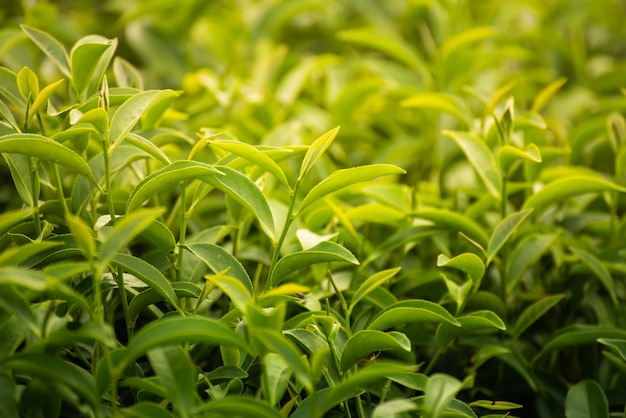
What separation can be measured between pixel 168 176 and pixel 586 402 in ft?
1.93

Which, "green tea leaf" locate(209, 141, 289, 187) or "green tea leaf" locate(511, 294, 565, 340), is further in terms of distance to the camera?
"green tea leaf" locate(511, 294, 565, 340)

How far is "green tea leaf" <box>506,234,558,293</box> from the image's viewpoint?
864mm

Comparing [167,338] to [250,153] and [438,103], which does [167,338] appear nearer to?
[250,153]

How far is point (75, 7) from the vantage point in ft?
6.14

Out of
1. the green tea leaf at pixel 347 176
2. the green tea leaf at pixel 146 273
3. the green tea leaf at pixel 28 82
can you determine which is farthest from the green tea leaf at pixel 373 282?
the green tea leaf at pixel 28 82

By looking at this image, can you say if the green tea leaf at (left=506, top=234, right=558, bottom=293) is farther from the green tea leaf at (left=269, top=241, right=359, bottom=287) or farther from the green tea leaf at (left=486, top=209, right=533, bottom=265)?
the green tea leaf at (left=269, top=241, right=359, bottom=287)

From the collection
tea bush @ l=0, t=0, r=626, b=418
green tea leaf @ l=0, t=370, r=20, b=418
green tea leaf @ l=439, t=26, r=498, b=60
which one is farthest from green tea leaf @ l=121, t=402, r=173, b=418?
green tea leaf @ l=439, t=26, r=498, b=60

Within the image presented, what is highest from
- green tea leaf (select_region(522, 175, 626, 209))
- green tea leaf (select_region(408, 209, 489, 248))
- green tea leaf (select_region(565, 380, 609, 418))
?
green tea leaf (select_region(522, 175, 626, 209))

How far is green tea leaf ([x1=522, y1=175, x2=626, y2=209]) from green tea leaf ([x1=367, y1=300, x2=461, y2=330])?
0.85 feet

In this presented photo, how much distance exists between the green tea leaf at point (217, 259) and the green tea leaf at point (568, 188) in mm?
425

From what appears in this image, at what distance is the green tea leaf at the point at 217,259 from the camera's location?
0.71 metres

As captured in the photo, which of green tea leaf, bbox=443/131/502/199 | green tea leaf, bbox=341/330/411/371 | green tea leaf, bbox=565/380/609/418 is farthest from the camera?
green tea leaf, bbox=443/131/502/199

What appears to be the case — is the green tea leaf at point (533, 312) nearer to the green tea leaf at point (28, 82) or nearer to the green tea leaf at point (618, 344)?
the green tea leaf at point (618, 344)

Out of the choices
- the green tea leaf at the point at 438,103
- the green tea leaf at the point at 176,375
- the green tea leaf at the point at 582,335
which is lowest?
the green tea leaf at the point at 582,335
